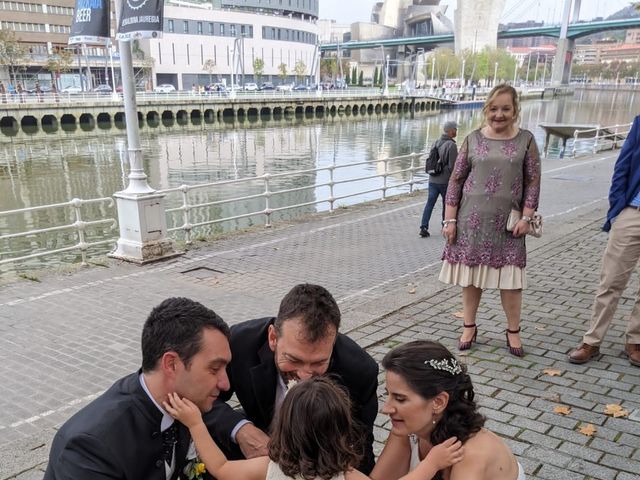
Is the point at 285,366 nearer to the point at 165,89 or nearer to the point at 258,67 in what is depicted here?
the point at 165,89

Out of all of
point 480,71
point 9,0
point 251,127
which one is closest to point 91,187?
point 251,127

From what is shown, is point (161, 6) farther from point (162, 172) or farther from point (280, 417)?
point (162, 172)

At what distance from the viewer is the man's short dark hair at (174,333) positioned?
76.5 inches

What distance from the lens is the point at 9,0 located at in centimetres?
7075

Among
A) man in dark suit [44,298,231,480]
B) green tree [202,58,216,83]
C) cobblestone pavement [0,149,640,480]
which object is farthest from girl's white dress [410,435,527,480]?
green tree [202,58,216,83]

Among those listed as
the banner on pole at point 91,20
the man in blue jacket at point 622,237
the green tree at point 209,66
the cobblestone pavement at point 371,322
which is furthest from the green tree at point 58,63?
the man in blue jacket at point 622,237

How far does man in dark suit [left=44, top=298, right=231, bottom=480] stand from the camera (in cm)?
175

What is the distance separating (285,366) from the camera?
227cm

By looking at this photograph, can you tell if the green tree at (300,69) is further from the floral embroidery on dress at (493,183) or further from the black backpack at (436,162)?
the floral embroidery on dress at (493,183)

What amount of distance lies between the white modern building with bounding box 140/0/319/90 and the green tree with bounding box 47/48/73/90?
10.1 m

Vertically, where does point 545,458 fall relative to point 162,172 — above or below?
above

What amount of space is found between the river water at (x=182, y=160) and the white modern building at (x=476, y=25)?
7119 centimetres

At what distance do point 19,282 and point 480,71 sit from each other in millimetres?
107219

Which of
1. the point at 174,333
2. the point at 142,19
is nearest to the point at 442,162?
the point at 142,19
